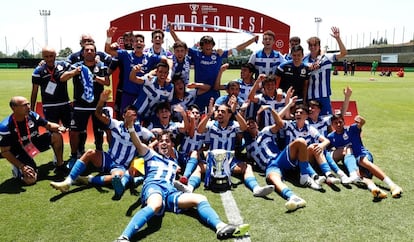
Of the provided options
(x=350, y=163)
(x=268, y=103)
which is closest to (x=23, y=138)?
(x=268, y=103)

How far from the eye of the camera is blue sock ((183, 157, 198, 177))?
16.7 ft

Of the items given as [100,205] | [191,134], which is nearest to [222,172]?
[191,134]

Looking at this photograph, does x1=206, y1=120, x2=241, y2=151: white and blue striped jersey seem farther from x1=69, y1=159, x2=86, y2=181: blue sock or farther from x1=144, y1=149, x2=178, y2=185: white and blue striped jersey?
x1=69, y1=159, x2=86, y2=181: blue sock

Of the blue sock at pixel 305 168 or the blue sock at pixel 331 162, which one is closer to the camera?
the blue sock at pixel 305 168

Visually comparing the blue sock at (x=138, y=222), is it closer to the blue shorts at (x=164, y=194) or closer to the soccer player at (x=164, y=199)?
the soccer player at (x=164, y=199)

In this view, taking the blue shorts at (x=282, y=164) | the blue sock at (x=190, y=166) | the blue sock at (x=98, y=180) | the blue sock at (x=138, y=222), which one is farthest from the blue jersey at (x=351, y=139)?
the blue sock at (x=98, y=180)

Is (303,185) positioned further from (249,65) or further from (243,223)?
(249,65)

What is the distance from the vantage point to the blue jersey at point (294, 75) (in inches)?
252

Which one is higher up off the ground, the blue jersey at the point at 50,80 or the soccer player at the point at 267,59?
the soccer player at the point at 267,59

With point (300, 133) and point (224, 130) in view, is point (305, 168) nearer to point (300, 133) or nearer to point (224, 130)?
point (300, 133)

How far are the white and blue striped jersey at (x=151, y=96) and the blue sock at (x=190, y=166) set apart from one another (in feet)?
3.80

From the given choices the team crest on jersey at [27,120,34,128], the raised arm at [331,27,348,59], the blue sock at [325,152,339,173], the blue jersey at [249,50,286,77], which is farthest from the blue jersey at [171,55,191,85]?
the blue sock at [325,152,339,173]

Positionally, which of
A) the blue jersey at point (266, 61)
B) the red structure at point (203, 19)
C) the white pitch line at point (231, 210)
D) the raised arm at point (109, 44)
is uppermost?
the red structure at point (203, 19)

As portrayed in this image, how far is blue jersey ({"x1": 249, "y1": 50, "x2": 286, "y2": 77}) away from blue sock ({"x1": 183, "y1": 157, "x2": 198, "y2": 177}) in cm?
250
